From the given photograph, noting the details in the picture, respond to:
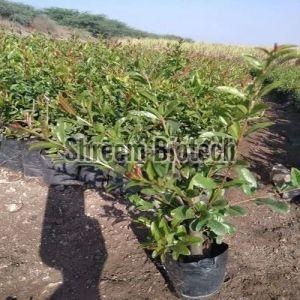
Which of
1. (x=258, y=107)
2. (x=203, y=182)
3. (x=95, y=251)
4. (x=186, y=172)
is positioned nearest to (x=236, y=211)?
(x=203, y=182)

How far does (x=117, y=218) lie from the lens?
Result: 11.7 feet

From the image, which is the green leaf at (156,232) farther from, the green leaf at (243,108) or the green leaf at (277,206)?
the green leaf at (243,108)

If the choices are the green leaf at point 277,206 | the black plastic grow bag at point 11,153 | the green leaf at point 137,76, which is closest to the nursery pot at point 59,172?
the black plastic grow bag at point 11,153

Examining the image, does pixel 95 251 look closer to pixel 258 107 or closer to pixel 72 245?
pixel 72 245

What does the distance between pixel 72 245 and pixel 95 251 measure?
219 mm

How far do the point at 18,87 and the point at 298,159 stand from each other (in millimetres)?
3653

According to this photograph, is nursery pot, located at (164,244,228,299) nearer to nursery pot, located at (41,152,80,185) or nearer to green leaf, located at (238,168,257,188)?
green leaf, located at (238,168,257,188)

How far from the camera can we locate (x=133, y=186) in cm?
232

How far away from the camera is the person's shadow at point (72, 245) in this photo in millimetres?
2781

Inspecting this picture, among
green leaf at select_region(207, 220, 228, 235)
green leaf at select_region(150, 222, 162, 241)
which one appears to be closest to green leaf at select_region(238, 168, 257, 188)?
green leaf at select_region(207, 220, 228, 235)

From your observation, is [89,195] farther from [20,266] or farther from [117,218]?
[20,266]

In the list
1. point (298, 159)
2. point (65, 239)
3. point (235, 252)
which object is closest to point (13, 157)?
point (65, 239)

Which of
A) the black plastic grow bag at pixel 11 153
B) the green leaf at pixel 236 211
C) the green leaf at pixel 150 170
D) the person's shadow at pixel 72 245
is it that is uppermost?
the green leaf at pixel 150 170

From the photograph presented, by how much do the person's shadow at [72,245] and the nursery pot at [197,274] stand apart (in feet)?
1.80
